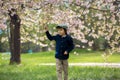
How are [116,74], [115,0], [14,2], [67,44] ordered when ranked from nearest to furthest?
[67,44], [14,2], [115,0], [116,74]

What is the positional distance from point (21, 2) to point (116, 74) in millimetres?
4414

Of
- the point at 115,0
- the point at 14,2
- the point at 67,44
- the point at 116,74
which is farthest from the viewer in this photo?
the point at 116,74

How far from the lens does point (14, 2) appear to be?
12.1 m

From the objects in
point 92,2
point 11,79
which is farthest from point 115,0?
point 11,79

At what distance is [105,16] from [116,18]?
1.37ft

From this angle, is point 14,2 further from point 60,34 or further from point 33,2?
point 60,34

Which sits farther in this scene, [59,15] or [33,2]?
[59,15]

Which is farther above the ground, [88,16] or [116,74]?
[88,16]

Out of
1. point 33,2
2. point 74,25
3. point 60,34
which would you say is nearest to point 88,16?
point 74,25

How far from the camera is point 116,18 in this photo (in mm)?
14609

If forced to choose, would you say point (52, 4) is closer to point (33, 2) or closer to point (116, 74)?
point (33, 2)

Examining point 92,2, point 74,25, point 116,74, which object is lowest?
point 116,74

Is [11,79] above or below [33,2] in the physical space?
below

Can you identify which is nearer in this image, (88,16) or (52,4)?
(52,4)
